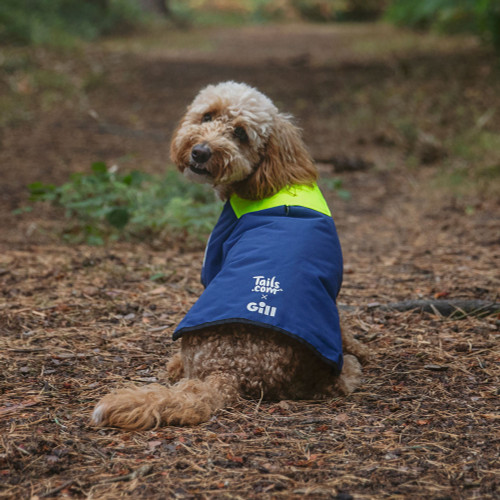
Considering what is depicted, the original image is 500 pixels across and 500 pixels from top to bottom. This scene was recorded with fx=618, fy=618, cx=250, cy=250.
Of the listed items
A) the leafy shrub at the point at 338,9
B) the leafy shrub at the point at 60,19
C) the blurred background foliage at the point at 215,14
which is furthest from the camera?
the leafy shrub at the point at 338,9

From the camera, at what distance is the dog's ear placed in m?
3.51

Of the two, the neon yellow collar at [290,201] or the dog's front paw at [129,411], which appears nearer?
the dog's front paw at [129,411]

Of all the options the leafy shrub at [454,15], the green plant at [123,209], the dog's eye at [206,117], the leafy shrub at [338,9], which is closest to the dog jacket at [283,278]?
the dog's eye at [206,117]

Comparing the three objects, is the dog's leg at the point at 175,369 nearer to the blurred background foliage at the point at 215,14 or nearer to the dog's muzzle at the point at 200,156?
the dog's muzzle at the point at 200,156

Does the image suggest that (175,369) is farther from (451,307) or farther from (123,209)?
(123,209)

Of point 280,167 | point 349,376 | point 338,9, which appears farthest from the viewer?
point 338,9

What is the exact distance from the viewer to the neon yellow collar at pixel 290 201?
3.44m

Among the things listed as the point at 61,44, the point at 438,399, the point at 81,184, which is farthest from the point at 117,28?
the point at 438,399

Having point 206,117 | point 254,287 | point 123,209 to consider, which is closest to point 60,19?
point 123,209

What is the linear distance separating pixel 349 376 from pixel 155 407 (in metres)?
1.18

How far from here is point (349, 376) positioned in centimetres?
342

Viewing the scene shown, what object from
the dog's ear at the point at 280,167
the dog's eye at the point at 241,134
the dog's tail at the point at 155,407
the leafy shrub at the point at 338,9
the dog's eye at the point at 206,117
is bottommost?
the dog's tail at the point at 155,407

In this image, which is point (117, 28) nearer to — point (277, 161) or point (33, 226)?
point (33, 226)

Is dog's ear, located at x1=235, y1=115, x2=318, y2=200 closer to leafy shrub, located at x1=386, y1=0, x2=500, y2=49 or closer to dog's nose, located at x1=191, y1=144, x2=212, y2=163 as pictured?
dog's nose, located at x1=191, y1=144, x2=212, y2=163
